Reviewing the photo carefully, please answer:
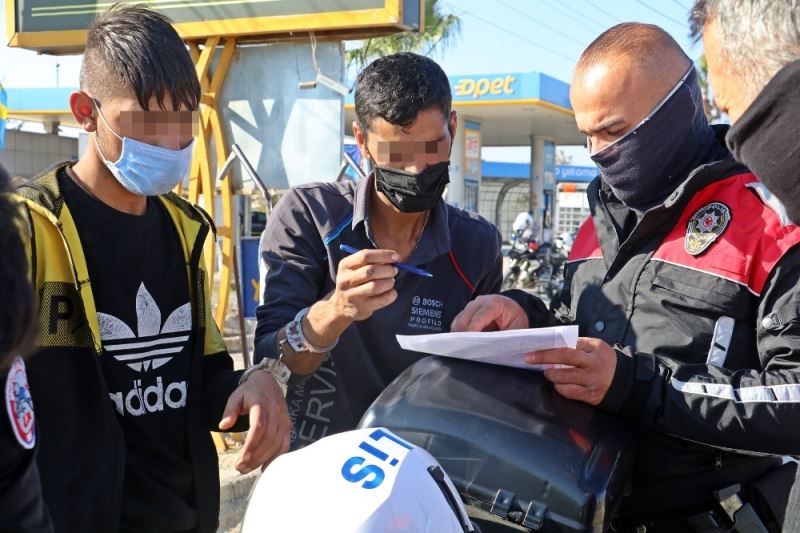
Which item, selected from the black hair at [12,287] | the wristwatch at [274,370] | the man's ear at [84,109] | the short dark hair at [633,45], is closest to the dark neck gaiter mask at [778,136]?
the short dark hair at [633,45]

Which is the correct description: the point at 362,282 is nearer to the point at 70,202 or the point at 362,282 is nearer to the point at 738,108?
the point at 70,202

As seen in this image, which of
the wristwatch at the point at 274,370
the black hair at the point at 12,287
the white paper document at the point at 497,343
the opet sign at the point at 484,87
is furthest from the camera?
the opet sign at the point at 484,87

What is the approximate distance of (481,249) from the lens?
86.4 inches

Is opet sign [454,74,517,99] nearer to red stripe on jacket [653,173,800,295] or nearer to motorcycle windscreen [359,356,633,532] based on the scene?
red stripe on jacket [653,173,800,295]

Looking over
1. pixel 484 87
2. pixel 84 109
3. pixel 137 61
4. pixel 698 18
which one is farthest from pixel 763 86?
pixel 484 87

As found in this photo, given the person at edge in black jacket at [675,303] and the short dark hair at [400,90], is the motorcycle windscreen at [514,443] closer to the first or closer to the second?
the person at edge in black jacket at [675,303]

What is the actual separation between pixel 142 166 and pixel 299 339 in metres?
0.57

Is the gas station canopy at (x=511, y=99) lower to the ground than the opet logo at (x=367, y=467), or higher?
higher

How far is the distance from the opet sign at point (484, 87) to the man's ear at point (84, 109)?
17.3 metres

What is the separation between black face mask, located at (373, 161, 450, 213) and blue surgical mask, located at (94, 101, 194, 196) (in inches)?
22.5

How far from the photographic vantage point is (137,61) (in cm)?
179

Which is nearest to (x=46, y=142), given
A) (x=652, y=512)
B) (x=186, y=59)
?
(x=186, y=59)

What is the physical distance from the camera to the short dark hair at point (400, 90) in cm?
201

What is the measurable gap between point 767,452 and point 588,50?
1.02 m
